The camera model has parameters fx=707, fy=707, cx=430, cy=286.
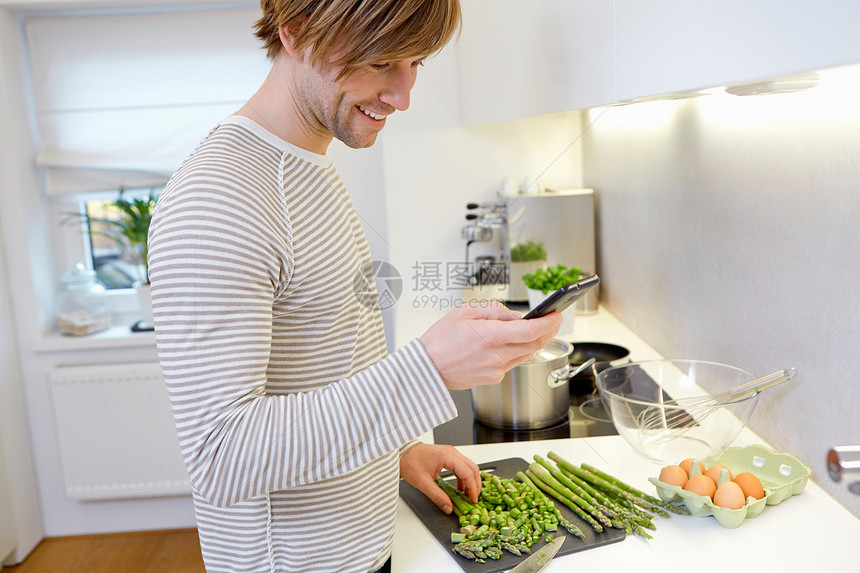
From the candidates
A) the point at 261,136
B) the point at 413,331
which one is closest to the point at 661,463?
the point at 413,331

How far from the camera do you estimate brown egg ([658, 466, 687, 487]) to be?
1001mm

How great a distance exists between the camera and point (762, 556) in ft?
2.89

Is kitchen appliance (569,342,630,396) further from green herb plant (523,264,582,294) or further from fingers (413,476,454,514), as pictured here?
fingers (413,476,454,514)

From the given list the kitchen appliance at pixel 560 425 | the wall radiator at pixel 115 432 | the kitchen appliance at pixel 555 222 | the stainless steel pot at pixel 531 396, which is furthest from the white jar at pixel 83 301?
the stainless steel pot at pixel 531 396

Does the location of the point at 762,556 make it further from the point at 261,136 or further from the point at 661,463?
the point at 261,136

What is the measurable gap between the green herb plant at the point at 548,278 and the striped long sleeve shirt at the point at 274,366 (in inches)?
40.4

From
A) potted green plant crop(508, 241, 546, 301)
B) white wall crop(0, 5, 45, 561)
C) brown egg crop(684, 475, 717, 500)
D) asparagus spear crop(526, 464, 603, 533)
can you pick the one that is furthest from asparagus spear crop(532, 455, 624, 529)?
white wall crop(0, 5, 45, 561)

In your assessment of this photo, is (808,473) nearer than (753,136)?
Yes

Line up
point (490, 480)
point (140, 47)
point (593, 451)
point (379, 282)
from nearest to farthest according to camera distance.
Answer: point (379, 282)
point (490, 480)
point (593, 451)
point (140, 47)

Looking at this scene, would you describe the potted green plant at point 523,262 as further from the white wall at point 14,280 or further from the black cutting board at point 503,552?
the white wall at point 14,280

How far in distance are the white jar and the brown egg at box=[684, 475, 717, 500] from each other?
7.97 ft

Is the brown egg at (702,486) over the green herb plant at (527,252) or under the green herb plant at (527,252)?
under

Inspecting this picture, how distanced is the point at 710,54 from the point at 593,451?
28.3 inches

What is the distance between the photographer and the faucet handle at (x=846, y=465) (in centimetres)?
52
